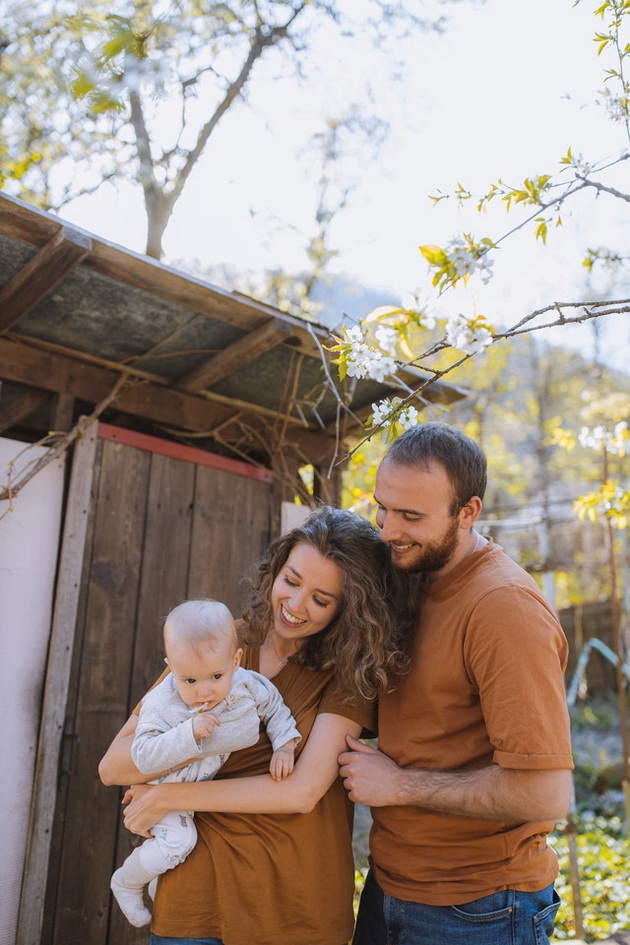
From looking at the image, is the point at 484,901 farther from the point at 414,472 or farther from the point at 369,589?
the point at 414,472

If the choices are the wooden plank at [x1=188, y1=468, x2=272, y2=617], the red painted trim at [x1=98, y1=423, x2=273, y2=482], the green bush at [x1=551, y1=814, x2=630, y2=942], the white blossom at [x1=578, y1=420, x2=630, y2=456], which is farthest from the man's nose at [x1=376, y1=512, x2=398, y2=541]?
the white blossom at [x1=578, y1=420, x2=630, y2=456]

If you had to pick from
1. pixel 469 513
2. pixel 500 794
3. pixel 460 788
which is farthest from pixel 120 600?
pixel 500 794

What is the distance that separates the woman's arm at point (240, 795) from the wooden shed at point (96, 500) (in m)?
1.13

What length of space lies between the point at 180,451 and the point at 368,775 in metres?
2.09

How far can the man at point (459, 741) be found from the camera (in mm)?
1939

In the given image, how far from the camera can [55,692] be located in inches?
121

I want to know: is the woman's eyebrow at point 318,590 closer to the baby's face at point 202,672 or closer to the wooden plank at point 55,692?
the baby's face at point 202,672

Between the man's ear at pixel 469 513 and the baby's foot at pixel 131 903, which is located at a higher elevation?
the man's ear at pixel 469 513

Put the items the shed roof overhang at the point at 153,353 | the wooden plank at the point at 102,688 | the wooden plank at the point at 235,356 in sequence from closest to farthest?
1. the shed roof overhang at the point at 153,353
2. the wooden plank at the point at 102,688
3. the wooden plank at the point at 235,356

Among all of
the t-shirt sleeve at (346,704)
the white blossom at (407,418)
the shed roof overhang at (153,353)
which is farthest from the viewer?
the shed roof overhang at (153,353)

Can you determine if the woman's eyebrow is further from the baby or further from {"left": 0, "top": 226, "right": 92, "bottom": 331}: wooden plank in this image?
{"left": 0, "top": 226, "right": 92, "bottom": 331}: wooden plank

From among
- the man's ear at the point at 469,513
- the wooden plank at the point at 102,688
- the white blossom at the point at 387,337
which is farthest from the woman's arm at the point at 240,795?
the wooden plank at the point at 102,688

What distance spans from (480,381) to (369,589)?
1369 centimetres

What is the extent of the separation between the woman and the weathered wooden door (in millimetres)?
1126
